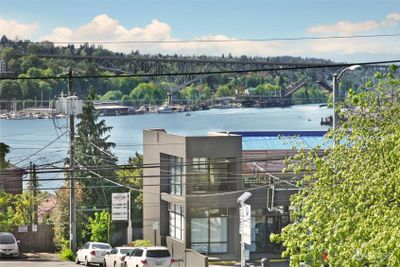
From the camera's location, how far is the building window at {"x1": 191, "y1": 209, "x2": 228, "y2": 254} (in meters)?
43.8

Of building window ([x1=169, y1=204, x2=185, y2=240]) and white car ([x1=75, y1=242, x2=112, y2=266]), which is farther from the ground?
building window ([x1=169, y1=204, x2=185, y2=240])

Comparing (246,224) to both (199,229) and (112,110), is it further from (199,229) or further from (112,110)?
(112,110)

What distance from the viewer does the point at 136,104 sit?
14812cm

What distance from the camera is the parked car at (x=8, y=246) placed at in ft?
139

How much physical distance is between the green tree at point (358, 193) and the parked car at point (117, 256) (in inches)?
675

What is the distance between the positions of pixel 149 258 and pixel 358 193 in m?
18.3

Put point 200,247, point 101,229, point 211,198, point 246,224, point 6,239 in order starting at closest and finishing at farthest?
1. point 246,224
2. point 6,239
3. point 211,198
4. point 200,247
5. point 101,229

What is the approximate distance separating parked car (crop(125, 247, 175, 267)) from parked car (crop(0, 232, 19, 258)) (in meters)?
8.92

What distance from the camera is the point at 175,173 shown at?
45.0 m

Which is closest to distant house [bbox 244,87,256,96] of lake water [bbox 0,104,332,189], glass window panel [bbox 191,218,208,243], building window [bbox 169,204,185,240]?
lake water [bbox 0,104,332,189]

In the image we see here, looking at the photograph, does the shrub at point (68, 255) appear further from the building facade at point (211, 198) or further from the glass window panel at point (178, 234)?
the glass window panel at point (178, 234)

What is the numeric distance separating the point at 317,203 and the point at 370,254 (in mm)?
2814

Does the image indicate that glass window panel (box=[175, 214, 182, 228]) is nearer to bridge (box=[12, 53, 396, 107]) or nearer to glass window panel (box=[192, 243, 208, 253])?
glass window panel (box=[192, 243, 208, 253])

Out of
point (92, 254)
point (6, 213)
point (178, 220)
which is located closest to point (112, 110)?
point (6, 213)
